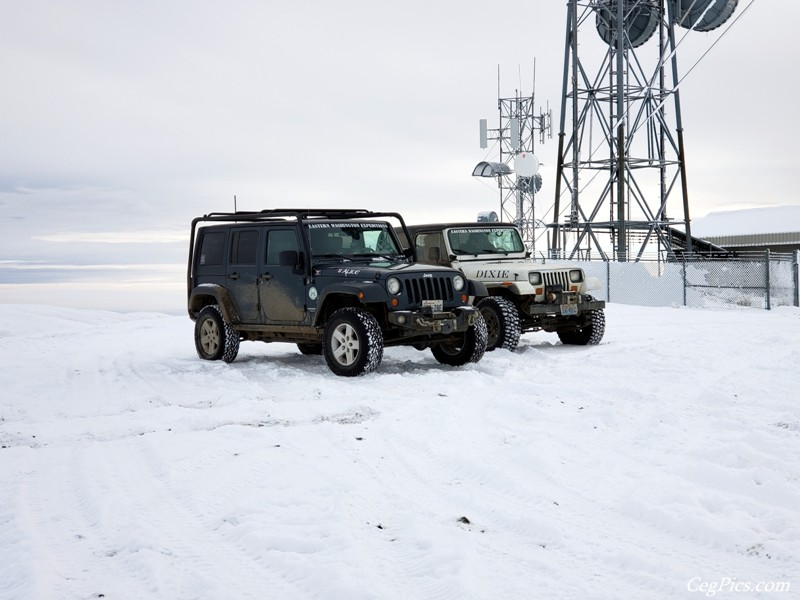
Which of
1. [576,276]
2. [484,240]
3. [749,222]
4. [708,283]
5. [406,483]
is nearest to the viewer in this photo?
[406,483]

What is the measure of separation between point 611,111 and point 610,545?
32.4 metres

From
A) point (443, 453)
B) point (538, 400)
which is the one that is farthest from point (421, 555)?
point (538, 400)

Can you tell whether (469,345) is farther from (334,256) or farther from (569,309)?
(569,309)

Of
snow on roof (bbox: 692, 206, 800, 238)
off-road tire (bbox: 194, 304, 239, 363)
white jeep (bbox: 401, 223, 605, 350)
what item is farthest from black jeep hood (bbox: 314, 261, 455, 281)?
snow on roof (bbox: 692, 206, 800, 238)

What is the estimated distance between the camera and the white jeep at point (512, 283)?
14562 mm

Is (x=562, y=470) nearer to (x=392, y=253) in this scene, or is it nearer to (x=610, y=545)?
(x=610, y=545)

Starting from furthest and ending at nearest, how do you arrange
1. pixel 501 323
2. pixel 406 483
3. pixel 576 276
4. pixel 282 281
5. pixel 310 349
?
pixel 576 276 < pixel 310 349 < pixel 501 323 < pixel 282 281 < pixel 406 483

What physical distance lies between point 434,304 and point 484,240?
4.08 metres

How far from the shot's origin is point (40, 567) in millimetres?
4906

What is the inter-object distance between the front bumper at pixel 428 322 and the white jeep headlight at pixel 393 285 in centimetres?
26

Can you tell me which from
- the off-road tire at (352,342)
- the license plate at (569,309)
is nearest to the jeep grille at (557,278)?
the license plate at (569,309)

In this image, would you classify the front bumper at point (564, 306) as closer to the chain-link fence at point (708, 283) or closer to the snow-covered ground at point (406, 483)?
the snow-covered ground at point (406, 483)

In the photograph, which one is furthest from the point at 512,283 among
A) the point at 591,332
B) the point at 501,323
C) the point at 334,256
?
the point at 334,256

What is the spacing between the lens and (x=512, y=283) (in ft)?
48.7
